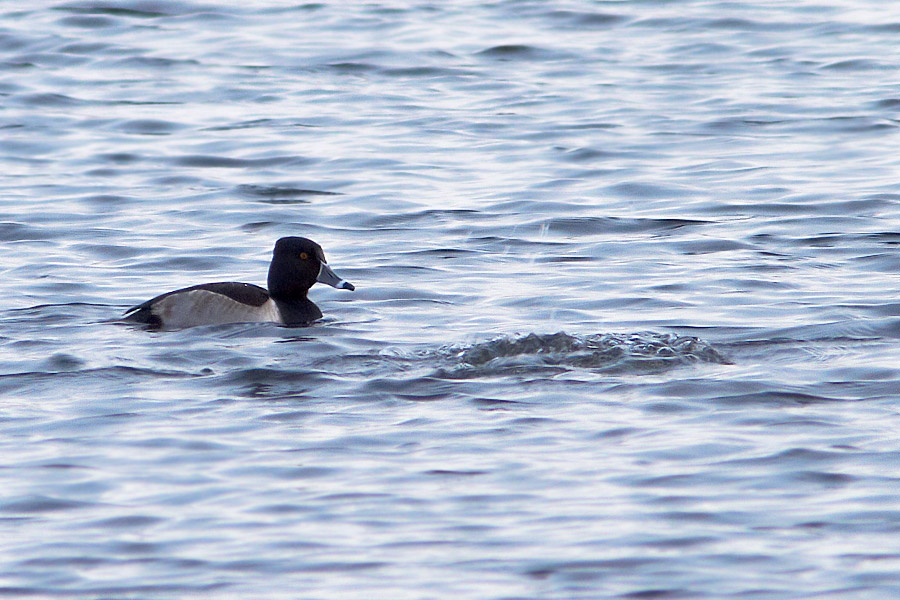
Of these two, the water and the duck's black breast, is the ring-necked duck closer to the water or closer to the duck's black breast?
the duck's black breast

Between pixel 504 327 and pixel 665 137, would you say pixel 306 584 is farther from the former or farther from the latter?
pixel 665 137

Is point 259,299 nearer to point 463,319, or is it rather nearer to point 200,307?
point 200,307

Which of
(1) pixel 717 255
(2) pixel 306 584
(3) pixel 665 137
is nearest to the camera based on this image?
(2) pixel 306 584

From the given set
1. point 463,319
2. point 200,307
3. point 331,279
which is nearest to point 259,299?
point 200,307

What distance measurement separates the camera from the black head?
10133mm

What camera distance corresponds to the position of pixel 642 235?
12133 millimetres

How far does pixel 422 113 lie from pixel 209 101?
2364mm

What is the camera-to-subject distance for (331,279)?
1016 cm

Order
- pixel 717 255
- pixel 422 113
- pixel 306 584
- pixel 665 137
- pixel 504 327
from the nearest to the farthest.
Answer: pixel 306 584 → pixel 504 327 → pixel 717 255 → pixel 665 137 → pixel 422 113

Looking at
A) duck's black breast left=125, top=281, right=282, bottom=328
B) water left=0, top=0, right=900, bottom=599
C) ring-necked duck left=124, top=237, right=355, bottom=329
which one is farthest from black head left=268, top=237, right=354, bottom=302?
duck's black breast left=125, top=281, right=282, bottom=328

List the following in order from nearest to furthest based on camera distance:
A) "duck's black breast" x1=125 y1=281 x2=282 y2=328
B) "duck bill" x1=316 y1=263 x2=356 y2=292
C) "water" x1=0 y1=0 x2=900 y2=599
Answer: "water" x1=0 y1=0 x2=900 y2=599 → "duck's black breast" x1=125 y1=281 x2=282 y2=328 → "duck bill" x1=316 y1=263 x2=356 y2=292

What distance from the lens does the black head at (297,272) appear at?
1013 cm

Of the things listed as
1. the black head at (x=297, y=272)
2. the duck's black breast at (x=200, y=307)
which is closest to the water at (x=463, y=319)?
the duck's black breast at (x=200, y=307)

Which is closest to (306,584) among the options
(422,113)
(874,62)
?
(422,113)
